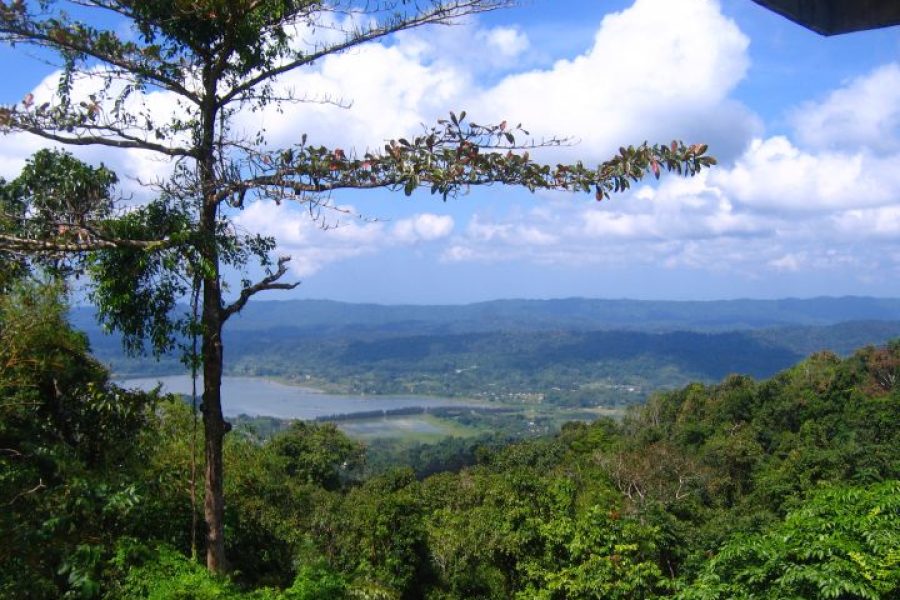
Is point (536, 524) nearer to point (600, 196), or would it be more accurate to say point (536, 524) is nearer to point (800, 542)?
point (800, 542)

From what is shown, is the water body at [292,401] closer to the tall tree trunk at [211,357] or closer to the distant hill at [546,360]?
the distant hill at [546,360]

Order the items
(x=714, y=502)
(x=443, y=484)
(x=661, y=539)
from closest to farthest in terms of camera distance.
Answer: (x=661, y=539), (x=443, y=484), (x=714, y=502)

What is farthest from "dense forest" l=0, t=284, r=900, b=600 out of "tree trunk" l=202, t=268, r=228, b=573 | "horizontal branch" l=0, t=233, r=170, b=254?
"horizontal branch" l=0, t=233, r=170, b=254

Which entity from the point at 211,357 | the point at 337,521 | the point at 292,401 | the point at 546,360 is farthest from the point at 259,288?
the point at 546,360

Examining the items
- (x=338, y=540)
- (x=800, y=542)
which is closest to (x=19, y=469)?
(x=800, y=542)

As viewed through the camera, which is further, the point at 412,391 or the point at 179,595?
the point at 412,391

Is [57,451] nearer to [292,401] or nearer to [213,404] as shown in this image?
[213,404]

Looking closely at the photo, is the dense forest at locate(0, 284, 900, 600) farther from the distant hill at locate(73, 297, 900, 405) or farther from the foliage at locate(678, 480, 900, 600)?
the distant hill at locate(73, 297, 900, 405)

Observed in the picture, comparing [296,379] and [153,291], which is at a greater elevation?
[153,291]
